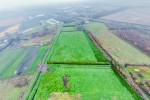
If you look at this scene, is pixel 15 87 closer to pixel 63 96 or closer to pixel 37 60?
pixel 63 96

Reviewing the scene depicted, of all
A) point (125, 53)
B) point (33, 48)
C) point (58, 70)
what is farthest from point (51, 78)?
point (33, 48)

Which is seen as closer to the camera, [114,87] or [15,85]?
[114,87]

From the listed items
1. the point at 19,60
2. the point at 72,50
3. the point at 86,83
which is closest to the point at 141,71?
the point at 86,83

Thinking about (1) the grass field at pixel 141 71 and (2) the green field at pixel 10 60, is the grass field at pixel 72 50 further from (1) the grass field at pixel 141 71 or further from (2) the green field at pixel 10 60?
(2) the green field at pixel 10 60

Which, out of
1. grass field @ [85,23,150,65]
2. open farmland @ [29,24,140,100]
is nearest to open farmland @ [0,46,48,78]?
open farmland @ [29,24,140,100]

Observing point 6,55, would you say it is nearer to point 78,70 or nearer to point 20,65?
point 20,65

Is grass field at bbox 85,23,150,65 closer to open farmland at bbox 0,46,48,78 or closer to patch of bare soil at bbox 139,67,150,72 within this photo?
patch of bare soil at bbox 139,67,150,72

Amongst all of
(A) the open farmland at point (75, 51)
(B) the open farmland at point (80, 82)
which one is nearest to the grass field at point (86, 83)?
(B) the open farmland at point (80, 82)
